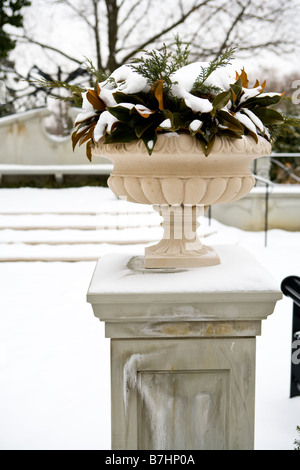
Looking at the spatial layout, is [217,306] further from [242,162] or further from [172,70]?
[172,70]

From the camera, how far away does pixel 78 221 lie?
7422 mm

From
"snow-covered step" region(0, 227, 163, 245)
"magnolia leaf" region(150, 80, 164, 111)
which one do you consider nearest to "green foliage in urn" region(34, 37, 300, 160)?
"magnolia leaf" region(150, 80, 164, 111)

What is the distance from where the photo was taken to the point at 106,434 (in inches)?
96.9

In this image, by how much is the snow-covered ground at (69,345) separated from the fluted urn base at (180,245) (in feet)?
3.87

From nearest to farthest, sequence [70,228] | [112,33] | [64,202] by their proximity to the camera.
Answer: [70,228] < [64,202] < [112,33]

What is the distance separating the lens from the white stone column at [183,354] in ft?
4.78

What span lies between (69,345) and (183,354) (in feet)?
7.18

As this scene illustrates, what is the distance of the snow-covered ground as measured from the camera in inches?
98.2

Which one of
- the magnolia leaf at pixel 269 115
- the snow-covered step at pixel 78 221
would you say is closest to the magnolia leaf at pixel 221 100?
the magnolia leaf at pixel 269 115

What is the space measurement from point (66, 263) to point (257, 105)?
481cm

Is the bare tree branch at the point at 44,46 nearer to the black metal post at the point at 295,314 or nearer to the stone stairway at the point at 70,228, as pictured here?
the stone stairway at the point at 70,228

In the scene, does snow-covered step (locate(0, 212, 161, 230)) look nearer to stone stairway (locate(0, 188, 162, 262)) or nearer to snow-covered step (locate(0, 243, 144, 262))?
Answer: stone stairway (locate(0, 188, 162, 262))

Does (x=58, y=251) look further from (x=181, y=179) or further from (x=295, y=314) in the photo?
(x=181, y=179)

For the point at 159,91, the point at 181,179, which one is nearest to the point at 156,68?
the point at 159,91
